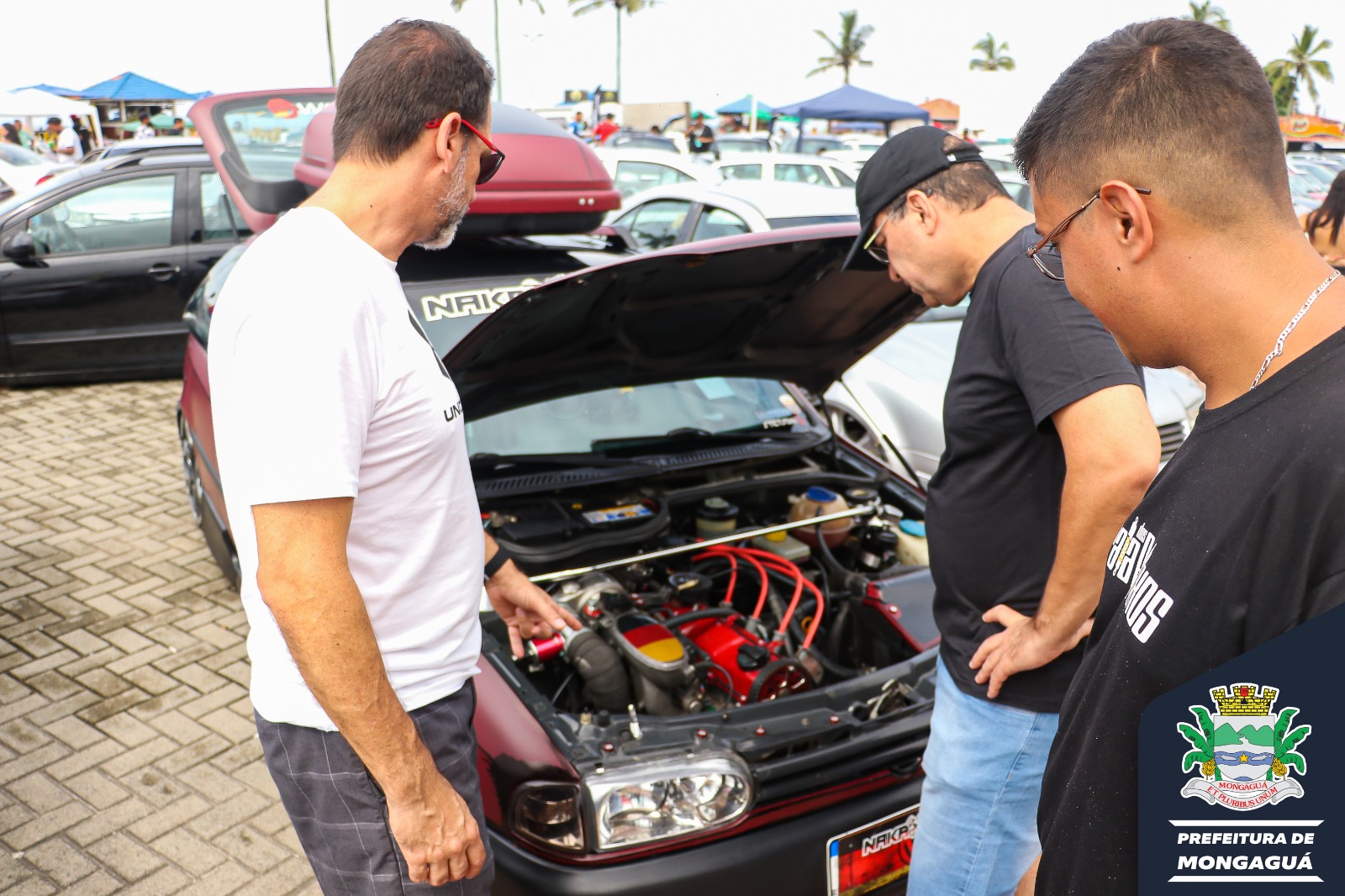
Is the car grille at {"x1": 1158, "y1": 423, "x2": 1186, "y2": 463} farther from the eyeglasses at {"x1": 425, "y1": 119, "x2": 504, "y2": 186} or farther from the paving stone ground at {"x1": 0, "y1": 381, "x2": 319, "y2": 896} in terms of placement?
the paving stone ground at {"x1": 0, "y1": 381, "x2": 319, "y2": 896}

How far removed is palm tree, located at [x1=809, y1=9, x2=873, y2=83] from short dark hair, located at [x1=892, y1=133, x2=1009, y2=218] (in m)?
62.4

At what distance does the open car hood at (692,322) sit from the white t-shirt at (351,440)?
0.75 m

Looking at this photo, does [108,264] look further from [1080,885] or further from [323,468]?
Result: [1080,885]

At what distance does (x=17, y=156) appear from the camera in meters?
14.7

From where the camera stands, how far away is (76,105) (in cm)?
2228

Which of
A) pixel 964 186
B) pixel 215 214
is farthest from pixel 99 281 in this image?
pixel 964 186

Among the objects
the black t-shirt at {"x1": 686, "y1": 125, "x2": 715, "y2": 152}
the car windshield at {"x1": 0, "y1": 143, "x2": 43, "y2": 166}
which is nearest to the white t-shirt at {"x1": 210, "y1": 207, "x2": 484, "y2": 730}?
the car windshield at {"x1": 0, "y1": 143, "x2": 43, "y2": 166}

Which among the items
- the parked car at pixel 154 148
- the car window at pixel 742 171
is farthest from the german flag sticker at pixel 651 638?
the car window at pixel 742 171

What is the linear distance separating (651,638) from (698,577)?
1.46 feet

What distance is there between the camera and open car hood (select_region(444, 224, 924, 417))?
7.63ft

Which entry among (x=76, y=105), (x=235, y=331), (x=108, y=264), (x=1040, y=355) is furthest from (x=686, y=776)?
(x=76, y=105)

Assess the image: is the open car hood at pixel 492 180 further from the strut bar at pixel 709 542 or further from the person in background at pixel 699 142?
the person in background at pixel 699 142

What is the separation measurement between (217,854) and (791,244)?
233 centimetres

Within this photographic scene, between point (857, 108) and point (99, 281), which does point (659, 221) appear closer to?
point (99, 281)
